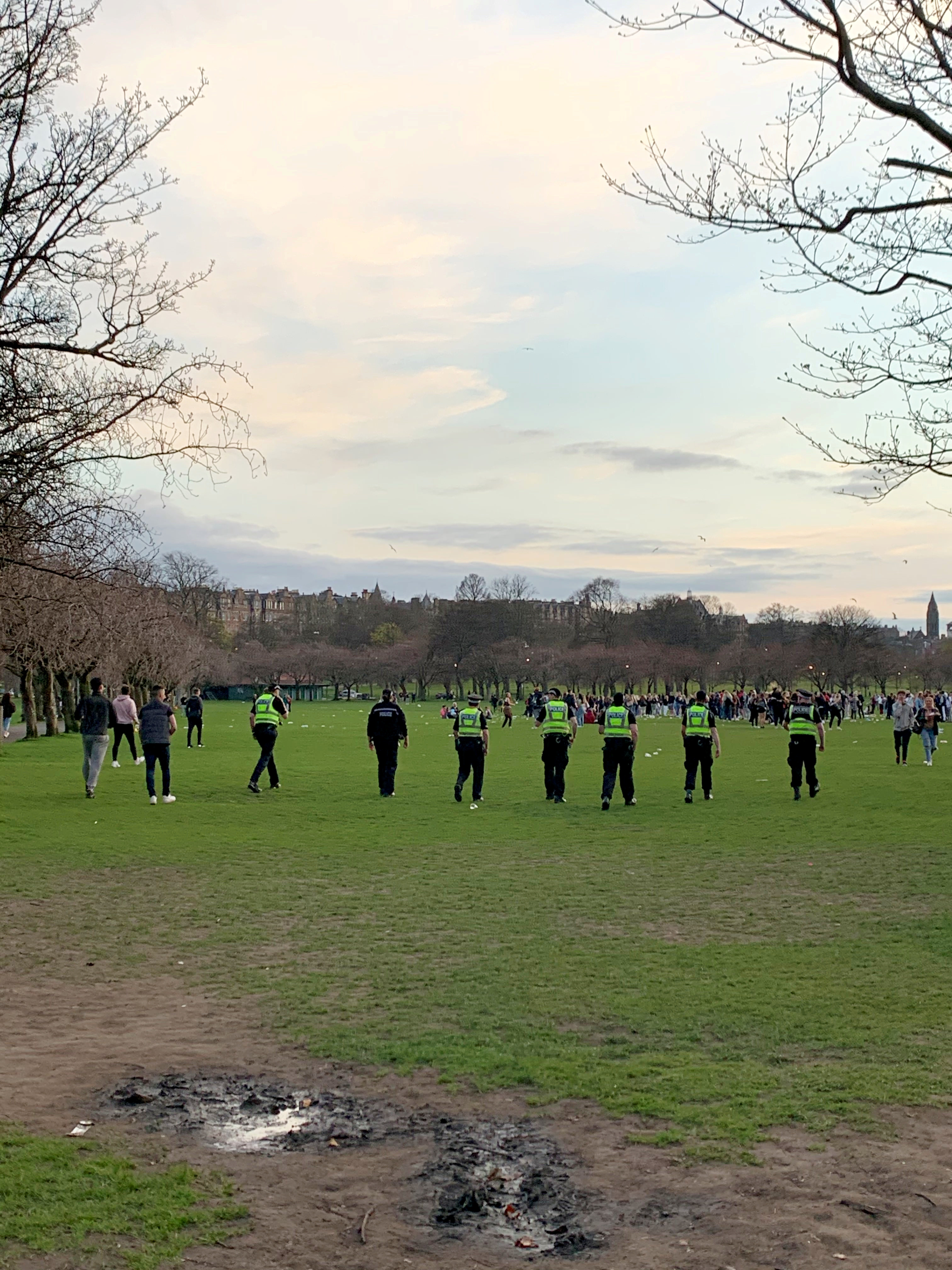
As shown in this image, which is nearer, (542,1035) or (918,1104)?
(918,1104)

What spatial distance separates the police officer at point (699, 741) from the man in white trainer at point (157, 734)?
8.48 m

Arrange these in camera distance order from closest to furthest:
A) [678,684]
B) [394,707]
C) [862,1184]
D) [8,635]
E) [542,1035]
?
[862,1184], [542,1035], [394,707], [8,635], [678,684]

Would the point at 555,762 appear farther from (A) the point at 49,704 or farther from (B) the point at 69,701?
(B) the point at 69,701

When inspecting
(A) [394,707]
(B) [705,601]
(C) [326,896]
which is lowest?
(C) [326,896]

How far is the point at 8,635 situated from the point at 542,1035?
30700 mm

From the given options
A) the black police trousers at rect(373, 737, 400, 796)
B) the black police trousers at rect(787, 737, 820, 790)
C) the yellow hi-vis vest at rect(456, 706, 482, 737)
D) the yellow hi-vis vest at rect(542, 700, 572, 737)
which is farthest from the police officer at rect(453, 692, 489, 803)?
the black police trousers at rect(787, 737, 820, 790)

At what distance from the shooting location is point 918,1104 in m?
5.51

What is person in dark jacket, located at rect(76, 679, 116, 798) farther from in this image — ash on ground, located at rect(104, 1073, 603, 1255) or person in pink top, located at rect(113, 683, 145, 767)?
ash on ground, located at rect(104, 1073, 603, 1255)

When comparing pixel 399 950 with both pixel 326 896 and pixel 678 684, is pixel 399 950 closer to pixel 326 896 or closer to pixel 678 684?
pixel 326 896

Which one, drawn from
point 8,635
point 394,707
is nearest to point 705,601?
point 8,635

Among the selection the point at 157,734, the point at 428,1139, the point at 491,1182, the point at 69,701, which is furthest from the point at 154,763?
the point at 69,701

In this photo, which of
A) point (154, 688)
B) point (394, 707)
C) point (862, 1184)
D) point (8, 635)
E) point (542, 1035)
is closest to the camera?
point (862, 1184)

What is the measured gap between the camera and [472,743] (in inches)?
770

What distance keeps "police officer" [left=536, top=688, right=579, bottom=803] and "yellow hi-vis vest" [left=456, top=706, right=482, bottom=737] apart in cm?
115
